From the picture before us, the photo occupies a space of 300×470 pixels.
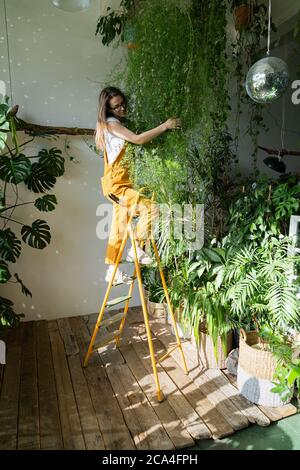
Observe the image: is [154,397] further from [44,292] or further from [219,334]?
[44,292]

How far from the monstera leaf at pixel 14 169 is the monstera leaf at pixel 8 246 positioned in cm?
37

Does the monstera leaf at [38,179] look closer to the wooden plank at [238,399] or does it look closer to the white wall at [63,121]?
the white wall at [63,121]

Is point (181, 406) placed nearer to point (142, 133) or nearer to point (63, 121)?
point (142, 133)

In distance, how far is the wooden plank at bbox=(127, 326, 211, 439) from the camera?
1.65 m

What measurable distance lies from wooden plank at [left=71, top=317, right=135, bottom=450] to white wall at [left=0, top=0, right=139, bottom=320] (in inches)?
23.1

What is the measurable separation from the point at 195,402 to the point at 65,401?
0.72 metres

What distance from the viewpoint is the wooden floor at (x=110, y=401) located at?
163 cm

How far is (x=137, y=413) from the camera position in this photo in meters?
1.78

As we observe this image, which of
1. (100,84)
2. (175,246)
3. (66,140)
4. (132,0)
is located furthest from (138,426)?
(132,0)

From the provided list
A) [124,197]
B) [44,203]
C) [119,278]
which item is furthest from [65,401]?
[44,203]

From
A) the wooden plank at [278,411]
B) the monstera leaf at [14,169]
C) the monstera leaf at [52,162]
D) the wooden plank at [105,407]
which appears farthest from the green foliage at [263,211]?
the monstera leaf at [14,169]

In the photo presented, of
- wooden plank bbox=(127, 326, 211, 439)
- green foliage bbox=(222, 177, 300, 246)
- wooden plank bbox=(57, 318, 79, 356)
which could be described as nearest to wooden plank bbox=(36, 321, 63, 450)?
wooden plank bbox=(57, 318, 79, 356)

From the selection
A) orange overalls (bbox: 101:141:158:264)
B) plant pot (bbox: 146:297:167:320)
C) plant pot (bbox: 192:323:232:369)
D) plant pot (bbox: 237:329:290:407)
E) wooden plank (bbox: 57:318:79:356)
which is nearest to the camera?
plant pot (bbox: 237:329:290:407)

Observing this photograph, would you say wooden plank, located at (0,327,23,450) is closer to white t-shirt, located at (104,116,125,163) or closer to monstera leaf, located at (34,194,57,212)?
monstera leaf, located at (34,194,57,212)
